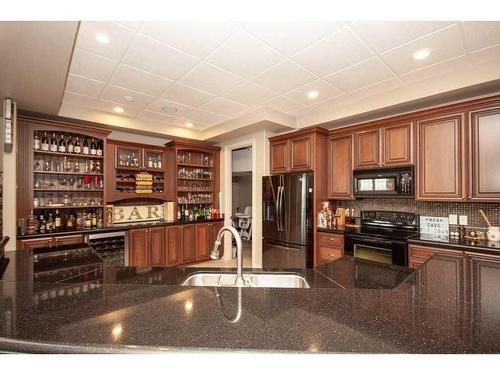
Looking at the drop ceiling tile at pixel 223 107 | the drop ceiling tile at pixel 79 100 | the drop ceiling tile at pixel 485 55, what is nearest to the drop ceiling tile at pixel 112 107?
the drop ceiling tile at pixel 79 100

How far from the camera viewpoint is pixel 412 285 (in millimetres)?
1044

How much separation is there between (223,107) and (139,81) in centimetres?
122

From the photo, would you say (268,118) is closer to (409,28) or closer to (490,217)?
(409,28)

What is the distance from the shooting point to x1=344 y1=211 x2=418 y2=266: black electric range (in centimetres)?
265

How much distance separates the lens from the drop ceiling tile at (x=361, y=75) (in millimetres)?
2407

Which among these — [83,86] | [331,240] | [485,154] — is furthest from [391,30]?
[83,86]

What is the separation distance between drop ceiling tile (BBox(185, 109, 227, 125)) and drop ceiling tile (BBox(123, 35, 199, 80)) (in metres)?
1.22

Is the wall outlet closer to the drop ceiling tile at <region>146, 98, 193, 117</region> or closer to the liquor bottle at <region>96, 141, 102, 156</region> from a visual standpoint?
the drop ceiling tile at <region>146, 98, 193, 117</region>

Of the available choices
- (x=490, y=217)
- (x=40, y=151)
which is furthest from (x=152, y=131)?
(x=490, y=217)

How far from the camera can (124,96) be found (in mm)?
3123

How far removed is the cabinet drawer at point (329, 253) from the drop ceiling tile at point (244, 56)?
2.45m

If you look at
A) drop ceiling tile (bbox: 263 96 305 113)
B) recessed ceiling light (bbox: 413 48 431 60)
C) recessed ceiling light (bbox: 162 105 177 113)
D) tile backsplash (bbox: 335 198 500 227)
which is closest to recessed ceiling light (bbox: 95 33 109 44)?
recessed ceiling light (bbox: 162 105 177 113)

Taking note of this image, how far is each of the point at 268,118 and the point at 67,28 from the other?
2509 millimetres

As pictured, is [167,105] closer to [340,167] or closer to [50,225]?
[50,225]
